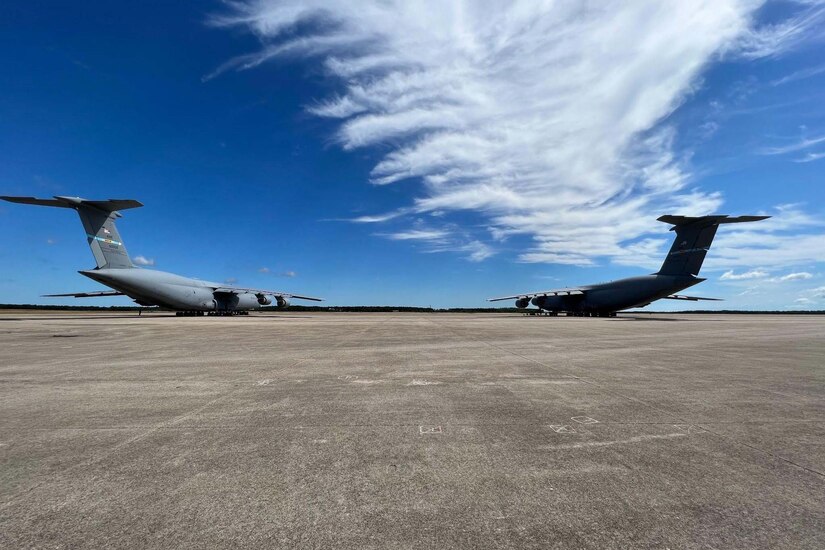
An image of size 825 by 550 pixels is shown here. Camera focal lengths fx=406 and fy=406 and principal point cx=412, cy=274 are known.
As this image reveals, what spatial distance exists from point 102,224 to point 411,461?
41217mm

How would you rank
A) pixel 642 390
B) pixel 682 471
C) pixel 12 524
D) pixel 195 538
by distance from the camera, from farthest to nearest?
pixel 642 390, pixel 682 471, pixel 12 524, pixel 195 538

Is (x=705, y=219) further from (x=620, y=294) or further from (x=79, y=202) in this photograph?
(x=79, y=202)

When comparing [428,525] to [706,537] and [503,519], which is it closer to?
[503,519]

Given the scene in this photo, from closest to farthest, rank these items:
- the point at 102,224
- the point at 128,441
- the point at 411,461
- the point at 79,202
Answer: the point at 411,461
the point at 128,441
the point at 79,202
the point at 102,224

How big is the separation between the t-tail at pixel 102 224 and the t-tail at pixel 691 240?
1908 inches

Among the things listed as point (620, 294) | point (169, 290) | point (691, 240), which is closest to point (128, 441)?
point (169, 290)

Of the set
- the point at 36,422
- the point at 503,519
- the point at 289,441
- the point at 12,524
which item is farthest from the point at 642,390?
the point at 36,422

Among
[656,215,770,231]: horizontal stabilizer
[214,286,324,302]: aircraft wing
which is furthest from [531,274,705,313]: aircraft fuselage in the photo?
[214,286,324,302]: aircraft wing

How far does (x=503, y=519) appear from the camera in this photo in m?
2.78

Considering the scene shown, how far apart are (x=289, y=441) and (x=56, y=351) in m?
12.2

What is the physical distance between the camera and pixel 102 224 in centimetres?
3475

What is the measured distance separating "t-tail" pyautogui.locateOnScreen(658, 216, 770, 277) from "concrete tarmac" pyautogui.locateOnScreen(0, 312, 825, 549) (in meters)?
35.2

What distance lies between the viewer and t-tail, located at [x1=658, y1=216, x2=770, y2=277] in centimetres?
3682

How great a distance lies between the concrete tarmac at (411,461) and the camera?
265 cm
